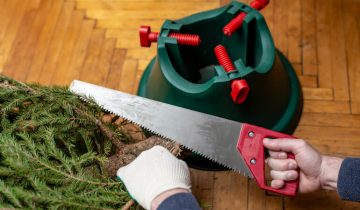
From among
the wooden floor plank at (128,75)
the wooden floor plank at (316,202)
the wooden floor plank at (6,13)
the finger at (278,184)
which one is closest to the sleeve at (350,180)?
the finger at (278,184)

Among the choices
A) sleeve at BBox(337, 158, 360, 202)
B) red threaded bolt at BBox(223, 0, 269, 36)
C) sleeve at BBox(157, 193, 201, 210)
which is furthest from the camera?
red threaded bolt at BBox(223, 0, 269, 36)

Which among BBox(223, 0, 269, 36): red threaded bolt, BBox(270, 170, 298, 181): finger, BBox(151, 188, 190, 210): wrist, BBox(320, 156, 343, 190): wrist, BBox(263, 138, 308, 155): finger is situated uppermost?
BBox(223, 0, 269, 36): red threaded bolt

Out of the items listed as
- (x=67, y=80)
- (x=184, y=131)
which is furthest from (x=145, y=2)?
(x=184, y=131)

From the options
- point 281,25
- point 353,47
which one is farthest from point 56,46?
point 353,47

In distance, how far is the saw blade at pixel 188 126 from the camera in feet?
3.47

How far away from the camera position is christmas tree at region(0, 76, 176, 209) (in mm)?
863

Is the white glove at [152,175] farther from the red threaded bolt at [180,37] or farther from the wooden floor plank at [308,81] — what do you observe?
the wooden floor plank at [308,81]

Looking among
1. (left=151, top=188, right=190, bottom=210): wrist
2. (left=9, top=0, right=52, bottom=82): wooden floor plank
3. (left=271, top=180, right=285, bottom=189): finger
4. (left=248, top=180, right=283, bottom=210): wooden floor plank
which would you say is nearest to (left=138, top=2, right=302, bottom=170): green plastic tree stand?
(left=248, top=180, right=283, bottom=210): wooden floor plank

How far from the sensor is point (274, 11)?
1557 millimetres

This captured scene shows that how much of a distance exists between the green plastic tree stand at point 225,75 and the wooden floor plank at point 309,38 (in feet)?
0.26

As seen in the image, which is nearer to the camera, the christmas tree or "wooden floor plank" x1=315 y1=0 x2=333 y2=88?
the christmas tree

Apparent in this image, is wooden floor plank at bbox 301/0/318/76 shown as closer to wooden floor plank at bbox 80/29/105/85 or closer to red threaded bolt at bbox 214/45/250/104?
red threaded bolt at bbox 214/45/250/104

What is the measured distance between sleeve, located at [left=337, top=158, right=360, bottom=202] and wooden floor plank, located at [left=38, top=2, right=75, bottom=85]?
101cm

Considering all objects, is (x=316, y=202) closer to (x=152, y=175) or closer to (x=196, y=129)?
(x=196, y=129)
